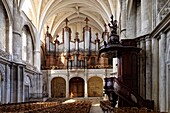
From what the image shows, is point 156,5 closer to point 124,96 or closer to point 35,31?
point 124,96

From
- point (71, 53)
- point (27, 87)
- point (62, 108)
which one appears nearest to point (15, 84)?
point (27, 87)

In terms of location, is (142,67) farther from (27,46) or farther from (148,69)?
(27,46)

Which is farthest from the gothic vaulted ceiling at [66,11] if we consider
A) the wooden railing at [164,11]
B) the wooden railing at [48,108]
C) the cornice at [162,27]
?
the wooden railing at [164,11]

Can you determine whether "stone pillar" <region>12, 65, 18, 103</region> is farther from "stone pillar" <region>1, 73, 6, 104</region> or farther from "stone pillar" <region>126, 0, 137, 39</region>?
"stone pillar" <region>126, 0, 137, 39</region>

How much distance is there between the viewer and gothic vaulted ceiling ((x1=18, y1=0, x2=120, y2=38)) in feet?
99.2

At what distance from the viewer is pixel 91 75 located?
36750 millimetres

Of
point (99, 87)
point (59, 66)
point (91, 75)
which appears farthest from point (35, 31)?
point (99, 87)

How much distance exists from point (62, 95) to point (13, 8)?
57.8 feet

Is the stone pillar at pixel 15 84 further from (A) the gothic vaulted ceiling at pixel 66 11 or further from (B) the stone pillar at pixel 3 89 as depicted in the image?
(A) the gothic vaulted ceiling at pixel 66 11

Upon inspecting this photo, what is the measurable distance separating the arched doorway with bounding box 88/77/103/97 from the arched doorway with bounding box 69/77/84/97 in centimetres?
137

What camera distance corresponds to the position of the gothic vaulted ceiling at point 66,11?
30.2 meters

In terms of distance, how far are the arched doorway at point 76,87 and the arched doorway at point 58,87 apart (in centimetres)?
153

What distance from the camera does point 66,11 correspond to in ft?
128

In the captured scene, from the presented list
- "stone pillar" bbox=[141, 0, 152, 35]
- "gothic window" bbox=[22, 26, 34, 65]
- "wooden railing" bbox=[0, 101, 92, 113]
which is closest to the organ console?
"stone pillar" bbox=[141, 0, 152, 35]
